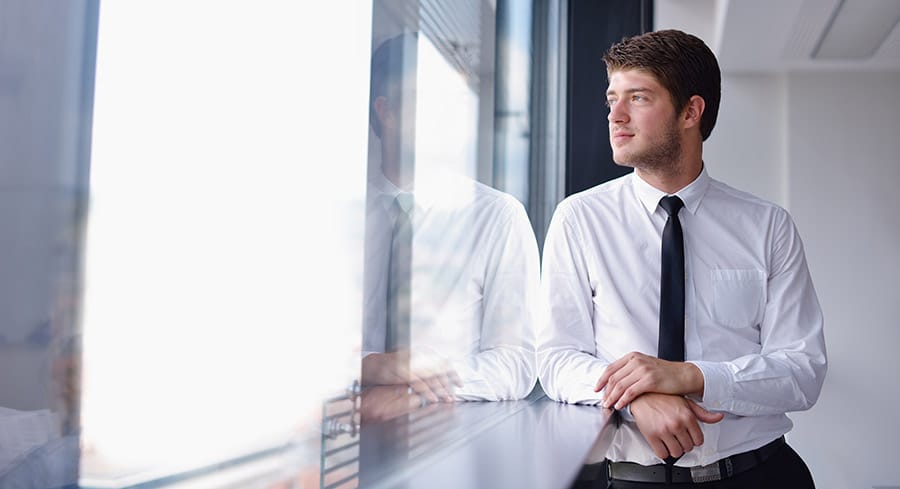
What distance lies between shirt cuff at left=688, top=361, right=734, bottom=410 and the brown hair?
0.64 metres

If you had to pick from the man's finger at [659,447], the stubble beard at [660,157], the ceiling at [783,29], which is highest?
A: the ceiling at [783,29]

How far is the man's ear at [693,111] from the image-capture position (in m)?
1.87

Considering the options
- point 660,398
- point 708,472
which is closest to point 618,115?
point 660,398

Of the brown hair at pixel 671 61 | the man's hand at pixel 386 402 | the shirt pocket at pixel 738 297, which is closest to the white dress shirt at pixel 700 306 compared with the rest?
the shirt pocket at pixel 738 297

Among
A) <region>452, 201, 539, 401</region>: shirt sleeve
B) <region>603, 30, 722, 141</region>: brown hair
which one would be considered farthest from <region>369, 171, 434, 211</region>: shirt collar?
<region>603, 30, 722, 141</region>: brown hair

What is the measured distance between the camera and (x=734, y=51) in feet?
10.6

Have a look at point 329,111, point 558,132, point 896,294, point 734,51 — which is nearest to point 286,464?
point 329,111

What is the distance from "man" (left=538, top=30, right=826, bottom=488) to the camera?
Answer: 5.06 ft

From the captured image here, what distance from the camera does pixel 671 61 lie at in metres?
1.82

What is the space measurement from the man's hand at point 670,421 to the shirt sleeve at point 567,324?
144 millimetres

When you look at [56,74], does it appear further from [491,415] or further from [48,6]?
[491,415]

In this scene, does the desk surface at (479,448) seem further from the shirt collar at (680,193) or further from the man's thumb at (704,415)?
the shirt collar at (680,193)

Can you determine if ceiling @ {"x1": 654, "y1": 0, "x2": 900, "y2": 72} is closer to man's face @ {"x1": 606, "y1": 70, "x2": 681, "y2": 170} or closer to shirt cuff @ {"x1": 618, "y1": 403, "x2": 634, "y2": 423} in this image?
man's face @ {"x1": 606, "y1": 70, "x2": 681, "y2": 170}

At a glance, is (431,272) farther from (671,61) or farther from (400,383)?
(671,61)
